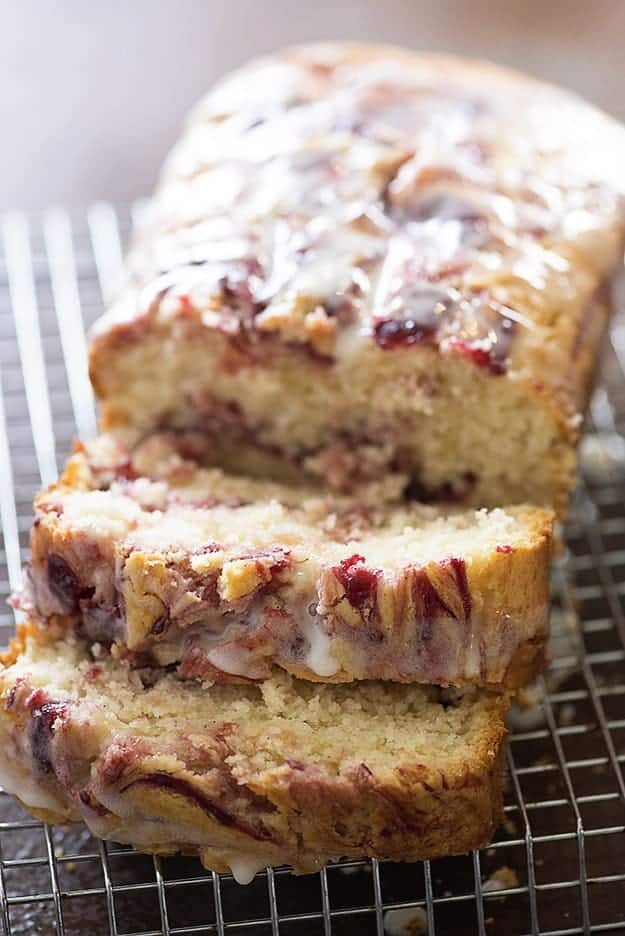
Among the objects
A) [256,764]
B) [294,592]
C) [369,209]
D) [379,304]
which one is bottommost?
[256,764]

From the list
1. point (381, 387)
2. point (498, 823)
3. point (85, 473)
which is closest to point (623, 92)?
point (381, 387)

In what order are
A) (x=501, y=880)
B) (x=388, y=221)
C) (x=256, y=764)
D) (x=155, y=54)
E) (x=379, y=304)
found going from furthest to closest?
Result: (x=155, y=54) → (x=388, y=221) → (x=379, y=304) → (x=501, y=880) → (x=256, y=764)

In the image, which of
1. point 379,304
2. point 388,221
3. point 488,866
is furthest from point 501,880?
point 388,221

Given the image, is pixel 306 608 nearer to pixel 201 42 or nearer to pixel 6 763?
pixel 6 763

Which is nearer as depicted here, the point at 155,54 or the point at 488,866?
the point at 488,866

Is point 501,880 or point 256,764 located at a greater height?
point 256,764

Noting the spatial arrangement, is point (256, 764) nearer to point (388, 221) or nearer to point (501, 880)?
point (501, 880)

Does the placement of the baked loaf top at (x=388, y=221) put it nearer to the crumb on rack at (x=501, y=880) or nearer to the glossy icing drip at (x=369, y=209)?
the glossy icing drip at (x=369, y=209)
